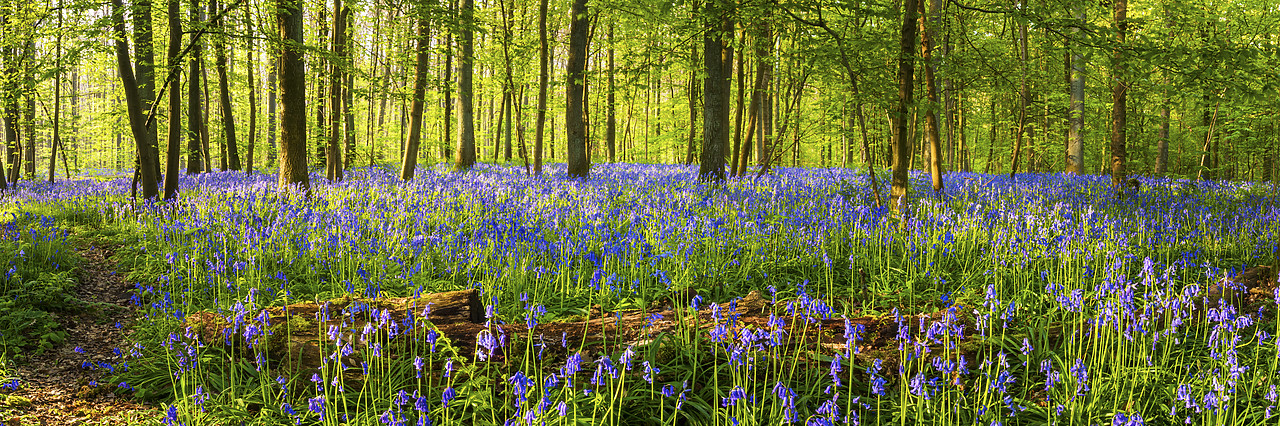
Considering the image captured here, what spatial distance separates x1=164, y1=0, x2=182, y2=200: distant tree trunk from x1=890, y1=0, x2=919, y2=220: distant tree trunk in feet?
28.8

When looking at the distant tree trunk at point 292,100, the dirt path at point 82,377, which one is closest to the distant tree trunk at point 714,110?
the distant tree trunk at point 292,100

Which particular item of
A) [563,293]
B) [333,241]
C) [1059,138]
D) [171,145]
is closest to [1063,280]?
[563,293]

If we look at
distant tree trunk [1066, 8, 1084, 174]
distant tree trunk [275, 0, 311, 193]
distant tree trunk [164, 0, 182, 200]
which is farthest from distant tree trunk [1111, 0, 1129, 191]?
distant tree trunk [164, 0, 182, 200]

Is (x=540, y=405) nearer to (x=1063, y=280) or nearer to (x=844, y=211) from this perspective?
(x=1063, y=280)

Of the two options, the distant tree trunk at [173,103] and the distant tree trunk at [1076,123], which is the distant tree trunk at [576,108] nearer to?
the distant tree trunk at [173,103]

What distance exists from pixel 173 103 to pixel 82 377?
20.8ft

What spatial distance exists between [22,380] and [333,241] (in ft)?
8.29

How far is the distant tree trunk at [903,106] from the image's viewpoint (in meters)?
6.09

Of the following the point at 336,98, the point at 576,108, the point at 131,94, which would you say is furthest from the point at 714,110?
the point at 131,94

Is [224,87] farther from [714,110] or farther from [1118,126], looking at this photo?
[1118,126]

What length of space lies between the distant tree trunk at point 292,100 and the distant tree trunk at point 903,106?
24.4 ft

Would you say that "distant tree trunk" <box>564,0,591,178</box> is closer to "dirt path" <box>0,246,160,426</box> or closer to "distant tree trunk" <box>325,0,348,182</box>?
"distant tree trunk" <box>325,0,348,182</box>

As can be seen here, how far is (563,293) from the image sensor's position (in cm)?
482

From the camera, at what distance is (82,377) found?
340cm
